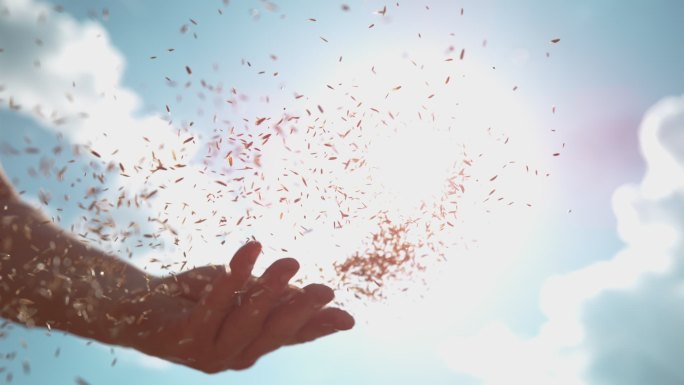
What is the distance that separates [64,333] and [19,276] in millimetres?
898

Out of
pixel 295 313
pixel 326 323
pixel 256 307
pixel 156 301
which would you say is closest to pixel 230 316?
pixel 256 307

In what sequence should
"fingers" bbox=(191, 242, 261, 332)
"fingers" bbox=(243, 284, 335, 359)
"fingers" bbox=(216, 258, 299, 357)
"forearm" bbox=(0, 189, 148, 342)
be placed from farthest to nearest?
"forearm" bbox=(0, 189, 148, 342)
"fingers" bbox=(243, 284, 335, 359)
"fingers" bbox=(216, 258, 299, 357)
"fingers" bbox=(191, 242, 261, 332)

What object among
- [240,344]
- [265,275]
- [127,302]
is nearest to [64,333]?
[127,302]

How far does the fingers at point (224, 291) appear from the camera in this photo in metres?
5.10

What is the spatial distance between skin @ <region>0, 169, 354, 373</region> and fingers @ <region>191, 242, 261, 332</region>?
10 millimetres

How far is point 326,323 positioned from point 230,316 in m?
1.06

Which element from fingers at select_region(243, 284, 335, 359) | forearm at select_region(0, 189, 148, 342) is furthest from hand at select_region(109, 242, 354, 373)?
forearm at select_region(0, 189, 148, 342)

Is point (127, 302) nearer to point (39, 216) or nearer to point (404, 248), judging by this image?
point (39, 216)

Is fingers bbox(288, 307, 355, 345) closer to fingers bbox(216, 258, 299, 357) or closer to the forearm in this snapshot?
fingers bbox(216, 258, 299, 357)

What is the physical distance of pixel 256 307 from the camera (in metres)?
5.42

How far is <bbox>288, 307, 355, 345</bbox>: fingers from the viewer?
18.4 feet

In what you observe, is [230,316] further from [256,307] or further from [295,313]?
[295,313]

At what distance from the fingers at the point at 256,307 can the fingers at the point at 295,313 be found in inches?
4.1

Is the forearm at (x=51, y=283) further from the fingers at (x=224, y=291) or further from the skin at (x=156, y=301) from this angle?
the fingers at (x=224, y=291)
